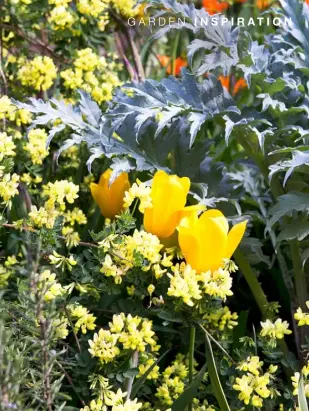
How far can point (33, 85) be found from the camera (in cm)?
152

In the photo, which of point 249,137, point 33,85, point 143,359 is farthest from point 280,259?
point 33,85

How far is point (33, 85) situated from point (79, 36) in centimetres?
22

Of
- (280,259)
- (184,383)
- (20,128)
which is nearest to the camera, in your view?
(184,383)

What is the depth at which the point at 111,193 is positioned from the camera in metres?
1.31

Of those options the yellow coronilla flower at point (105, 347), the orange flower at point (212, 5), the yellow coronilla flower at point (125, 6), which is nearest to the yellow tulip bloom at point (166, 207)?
the yellow coronilla flower at point (105, 347)

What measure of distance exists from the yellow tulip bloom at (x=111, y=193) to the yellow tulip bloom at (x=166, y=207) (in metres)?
0.14

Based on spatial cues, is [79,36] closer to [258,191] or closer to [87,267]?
[258,191]

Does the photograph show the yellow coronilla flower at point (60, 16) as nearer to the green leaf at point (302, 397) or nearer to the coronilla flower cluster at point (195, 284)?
the coronilla flower cluster at point (195, 284)

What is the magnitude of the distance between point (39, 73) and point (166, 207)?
0.52 metres

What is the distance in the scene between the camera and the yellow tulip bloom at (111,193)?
1.31 meters

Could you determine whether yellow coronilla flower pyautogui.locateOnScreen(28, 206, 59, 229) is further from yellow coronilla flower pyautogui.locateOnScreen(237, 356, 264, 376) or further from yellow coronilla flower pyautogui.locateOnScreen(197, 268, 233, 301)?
yellow coronilla flower pyautogui.locateOnScreen(237, 356, 264, 376)

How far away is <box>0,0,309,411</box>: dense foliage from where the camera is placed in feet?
3.46

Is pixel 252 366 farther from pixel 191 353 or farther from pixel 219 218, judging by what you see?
pixel 219 218

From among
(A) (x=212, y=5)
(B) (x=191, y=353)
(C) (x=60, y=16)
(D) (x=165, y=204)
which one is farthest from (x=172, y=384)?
(A) (x=212, y=5)
